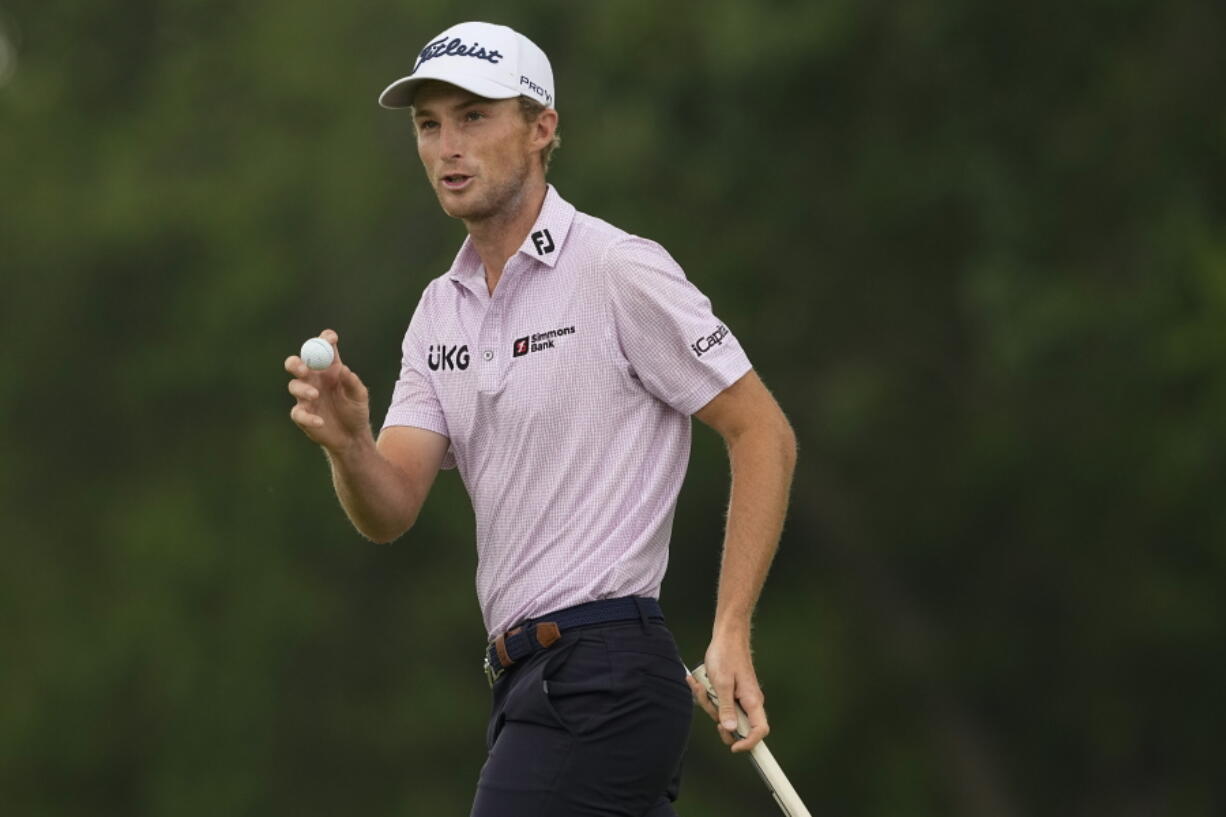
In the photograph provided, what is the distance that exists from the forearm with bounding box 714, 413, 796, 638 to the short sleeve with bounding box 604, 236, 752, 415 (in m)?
0.14

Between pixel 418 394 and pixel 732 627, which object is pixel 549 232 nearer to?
pixel 418 394

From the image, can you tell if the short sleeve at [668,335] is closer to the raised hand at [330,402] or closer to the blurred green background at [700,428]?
the raised hand at [330,402]

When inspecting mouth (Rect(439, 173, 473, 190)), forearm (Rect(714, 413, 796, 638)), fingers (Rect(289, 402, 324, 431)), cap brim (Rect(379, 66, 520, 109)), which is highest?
cap brim (Rect(379, 66, 520, 109))

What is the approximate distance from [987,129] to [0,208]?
34.1 feet

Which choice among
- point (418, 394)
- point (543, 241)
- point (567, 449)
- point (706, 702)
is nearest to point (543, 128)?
point (543, 241)

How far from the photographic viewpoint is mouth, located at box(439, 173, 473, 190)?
18.3ft

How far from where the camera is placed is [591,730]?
5238 millimetres

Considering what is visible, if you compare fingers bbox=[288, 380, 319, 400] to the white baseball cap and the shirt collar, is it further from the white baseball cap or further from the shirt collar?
the white baseball cap

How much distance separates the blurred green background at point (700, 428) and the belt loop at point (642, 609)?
52.8ft

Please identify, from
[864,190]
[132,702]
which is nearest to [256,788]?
[132,702]

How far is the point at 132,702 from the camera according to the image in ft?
84.0

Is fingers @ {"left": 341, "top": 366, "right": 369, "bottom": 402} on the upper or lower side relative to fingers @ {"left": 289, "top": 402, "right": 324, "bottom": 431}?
upper

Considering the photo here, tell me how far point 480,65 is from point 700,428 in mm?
16248

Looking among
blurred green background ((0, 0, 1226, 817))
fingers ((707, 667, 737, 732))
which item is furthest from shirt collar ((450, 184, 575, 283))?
blurred green background ((0, 0, 1226, 817))
